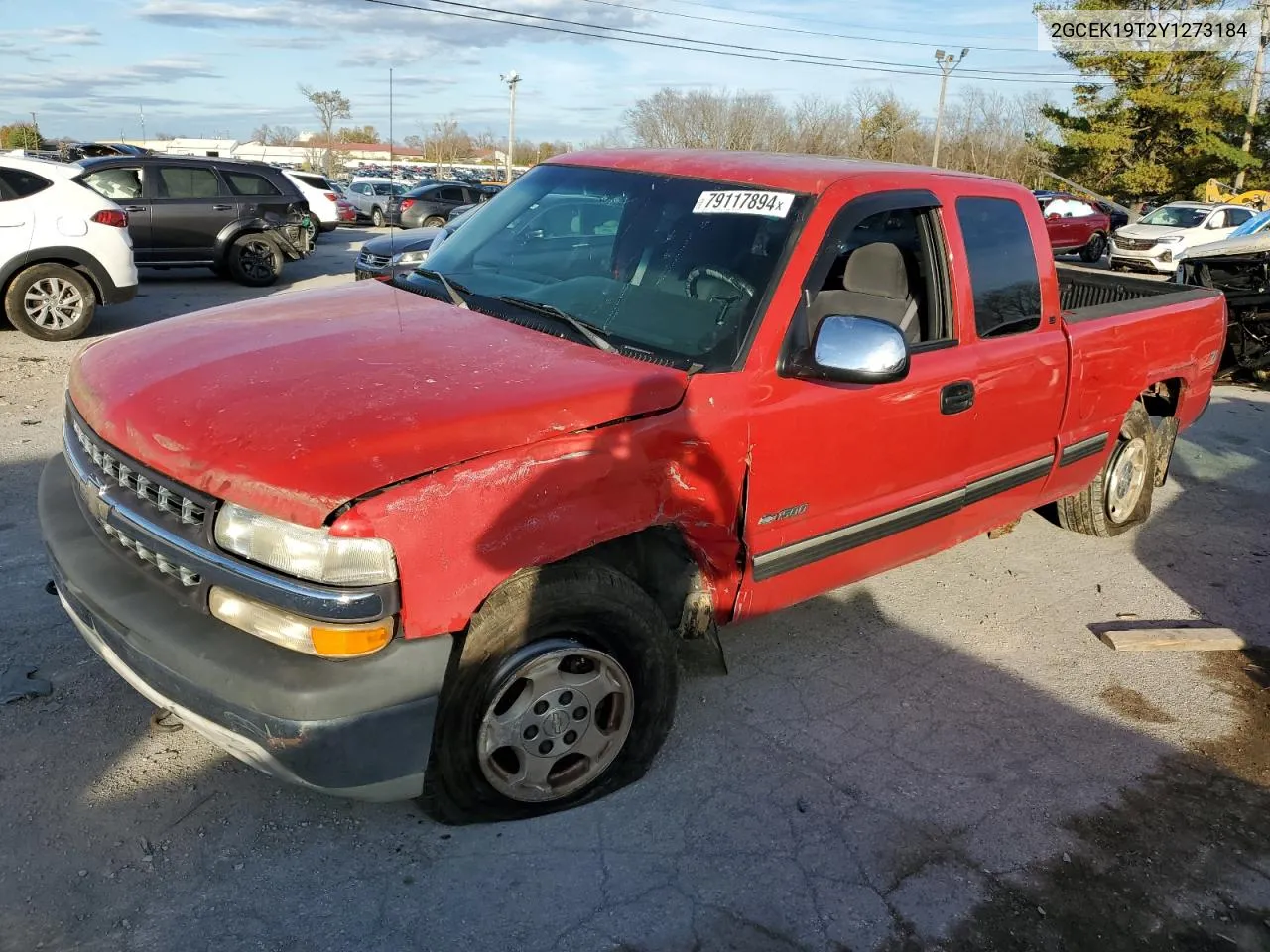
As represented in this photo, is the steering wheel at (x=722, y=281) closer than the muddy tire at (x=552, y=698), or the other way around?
the muddy tire at (x=552, y=698)

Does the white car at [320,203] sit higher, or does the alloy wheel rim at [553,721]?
the white car at [320,203]

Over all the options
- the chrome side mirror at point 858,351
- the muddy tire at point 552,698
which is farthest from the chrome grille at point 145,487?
the chrome side mirror at point 858,351

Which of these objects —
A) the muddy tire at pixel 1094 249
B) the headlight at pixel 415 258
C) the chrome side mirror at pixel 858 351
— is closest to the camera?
the chrome side mirror at pixel 858 351

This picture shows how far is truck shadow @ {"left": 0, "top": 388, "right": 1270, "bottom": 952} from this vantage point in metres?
2.53

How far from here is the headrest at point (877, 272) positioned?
151 inches

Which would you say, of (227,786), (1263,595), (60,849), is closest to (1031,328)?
(1263,595)

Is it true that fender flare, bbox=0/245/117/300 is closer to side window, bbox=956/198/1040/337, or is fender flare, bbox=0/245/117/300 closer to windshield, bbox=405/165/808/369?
windshield, bbox=405/165/808/369

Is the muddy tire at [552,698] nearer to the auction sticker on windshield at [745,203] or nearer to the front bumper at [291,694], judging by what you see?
the front bumper at [291,694]

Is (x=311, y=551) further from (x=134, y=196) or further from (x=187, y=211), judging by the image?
(x=134, y=196)

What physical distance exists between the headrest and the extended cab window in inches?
487

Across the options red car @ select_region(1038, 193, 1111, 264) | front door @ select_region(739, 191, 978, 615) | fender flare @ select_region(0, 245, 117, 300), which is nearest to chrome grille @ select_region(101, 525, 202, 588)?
front door @ select_region(739, 191, 978, 615)

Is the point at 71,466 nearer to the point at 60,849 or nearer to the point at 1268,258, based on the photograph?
the point at 60,849

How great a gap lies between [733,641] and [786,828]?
1.20 meters

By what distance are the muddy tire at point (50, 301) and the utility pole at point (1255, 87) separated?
40.5 metres
